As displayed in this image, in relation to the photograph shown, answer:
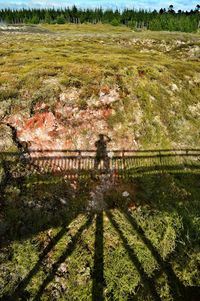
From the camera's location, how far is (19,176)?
51.3ft

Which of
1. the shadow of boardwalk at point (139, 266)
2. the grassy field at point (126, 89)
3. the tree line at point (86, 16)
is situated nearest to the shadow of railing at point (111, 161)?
the grassy field at point (126, 89)

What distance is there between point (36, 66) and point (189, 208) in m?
17.0

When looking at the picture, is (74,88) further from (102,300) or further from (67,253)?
(102,300)

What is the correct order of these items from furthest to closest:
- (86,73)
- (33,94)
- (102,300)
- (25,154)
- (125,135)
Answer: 1. (86,73)
2. (33,94)
3. (125,135)
4. (25,154)
5. (102,300)

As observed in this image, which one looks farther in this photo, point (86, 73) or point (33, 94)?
point (86, 73)

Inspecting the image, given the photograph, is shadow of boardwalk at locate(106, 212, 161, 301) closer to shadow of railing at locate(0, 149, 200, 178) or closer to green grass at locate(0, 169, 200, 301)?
green grass at locate(0, 169, 200, 301)

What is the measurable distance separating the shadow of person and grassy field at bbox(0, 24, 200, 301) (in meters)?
0.79

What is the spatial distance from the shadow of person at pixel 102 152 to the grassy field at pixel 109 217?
788mm

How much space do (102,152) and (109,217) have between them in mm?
5027

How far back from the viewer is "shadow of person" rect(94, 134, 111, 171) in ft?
57.3

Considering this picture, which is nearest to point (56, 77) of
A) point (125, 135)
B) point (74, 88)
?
point (74, 88)

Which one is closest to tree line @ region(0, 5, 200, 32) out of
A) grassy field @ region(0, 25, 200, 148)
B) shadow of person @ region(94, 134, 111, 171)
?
grassy field @ region(0, 25, 200, 148)

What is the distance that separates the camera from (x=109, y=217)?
46.1 feet

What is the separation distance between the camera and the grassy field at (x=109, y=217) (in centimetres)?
1107
